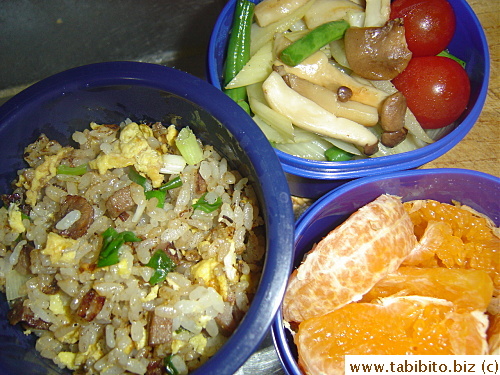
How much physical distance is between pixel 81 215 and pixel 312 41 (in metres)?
0.94

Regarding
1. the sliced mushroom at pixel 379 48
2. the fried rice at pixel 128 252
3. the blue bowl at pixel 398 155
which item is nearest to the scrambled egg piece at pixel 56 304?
the fried rice at pixel 128 252

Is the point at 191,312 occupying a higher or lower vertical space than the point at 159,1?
lower

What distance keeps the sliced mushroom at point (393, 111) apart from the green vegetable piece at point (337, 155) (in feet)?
0.55

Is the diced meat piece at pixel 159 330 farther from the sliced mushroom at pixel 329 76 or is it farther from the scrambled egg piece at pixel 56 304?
the sliced mushroom at pixel 329 76

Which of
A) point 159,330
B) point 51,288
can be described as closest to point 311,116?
point 159,330

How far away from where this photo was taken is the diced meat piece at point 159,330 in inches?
43.4

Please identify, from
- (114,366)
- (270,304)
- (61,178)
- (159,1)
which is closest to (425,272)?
(270,304)

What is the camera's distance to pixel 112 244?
1140 mm

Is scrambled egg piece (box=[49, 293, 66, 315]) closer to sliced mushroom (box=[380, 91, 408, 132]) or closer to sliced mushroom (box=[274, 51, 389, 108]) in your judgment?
sliced mushroom (box=[274, 51, 389, 108])

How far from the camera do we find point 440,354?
1.20m

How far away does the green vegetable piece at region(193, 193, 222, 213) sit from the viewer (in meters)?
1.23

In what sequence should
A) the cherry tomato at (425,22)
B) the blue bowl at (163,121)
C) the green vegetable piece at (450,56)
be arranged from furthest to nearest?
the green vegetable piece at (450,56) → the cherry tomato at (425,22) → the blue bowl at (163,121)

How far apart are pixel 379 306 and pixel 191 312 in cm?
56

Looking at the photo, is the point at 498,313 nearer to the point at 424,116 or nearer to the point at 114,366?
the point at 424,116
